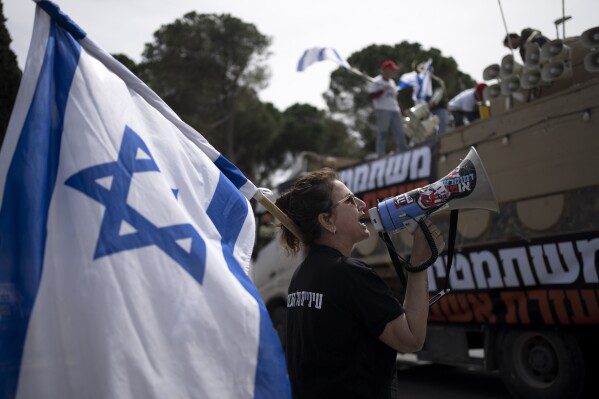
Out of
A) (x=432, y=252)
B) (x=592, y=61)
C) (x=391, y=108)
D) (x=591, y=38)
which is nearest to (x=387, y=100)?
(x=391, y=108)

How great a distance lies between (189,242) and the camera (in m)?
1.89

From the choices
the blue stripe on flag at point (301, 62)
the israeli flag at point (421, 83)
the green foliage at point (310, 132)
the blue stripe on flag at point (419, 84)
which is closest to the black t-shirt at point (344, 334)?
the blue stripe on flag at point (301, 62)

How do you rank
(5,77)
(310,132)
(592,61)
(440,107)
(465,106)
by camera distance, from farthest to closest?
(310,132)
(440,107)
(465,106)
(592,61)
(5,77)

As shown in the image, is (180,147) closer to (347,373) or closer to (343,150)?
(347,373)

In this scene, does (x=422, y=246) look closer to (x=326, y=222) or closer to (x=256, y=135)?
(x=326, y=222)

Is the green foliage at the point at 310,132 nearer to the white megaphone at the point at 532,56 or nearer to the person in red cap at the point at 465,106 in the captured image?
the person in red cap at the point at 465,106

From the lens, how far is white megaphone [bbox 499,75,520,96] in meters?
6.25

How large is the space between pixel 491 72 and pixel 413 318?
18.1 ft

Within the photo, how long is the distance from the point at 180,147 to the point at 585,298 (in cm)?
424

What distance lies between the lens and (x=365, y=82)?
31.4 meters

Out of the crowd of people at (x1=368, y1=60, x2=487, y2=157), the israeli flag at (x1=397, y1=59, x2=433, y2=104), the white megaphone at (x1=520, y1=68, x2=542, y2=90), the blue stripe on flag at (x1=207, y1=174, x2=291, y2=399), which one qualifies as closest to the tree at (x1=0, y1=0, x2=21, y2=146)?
the blue stripe on flag at (x1=207, y1=174, x2=291, y2=399)

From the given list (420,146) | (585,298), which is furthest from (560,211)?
(420,146)

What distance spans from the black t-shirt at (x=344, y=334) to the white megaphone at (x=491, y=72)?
5378 mm

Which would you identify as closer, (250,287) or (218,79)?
(250,287)
